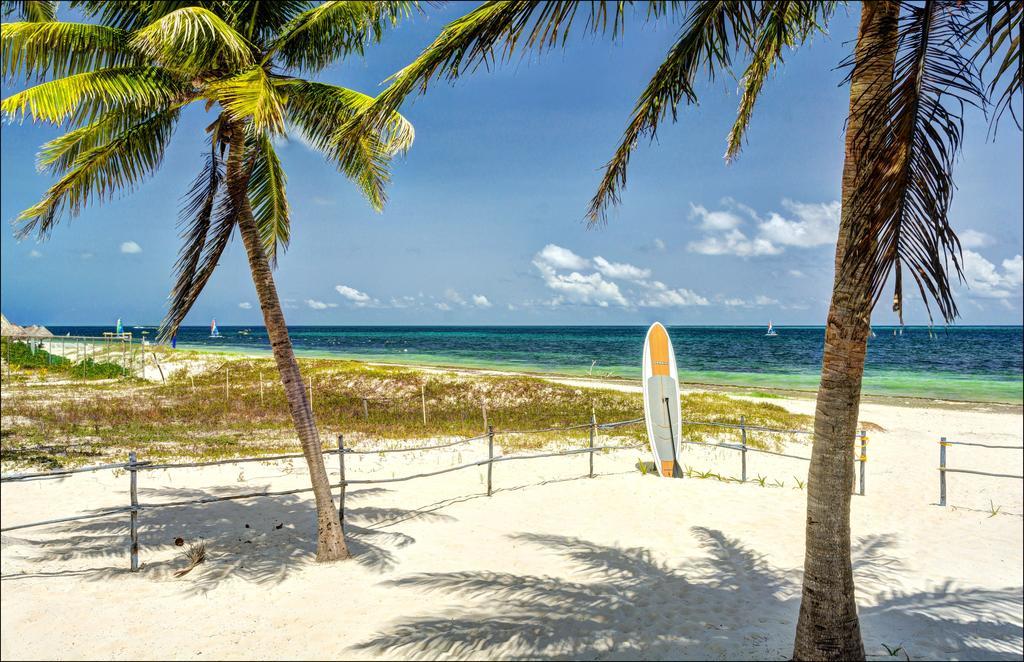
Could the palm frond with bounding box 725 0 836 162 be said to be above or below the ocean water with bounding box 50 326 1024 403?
above

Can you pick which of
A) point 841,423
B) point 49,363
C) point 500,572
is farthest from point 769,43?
point 49,363

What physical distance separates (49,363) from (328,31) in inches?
1147

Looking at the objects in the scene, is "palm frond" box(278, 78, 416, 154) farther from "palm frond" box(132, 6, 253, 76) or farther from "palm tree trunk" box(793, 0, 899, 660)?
"palm tree trunk" box(793, 0, 899, 660)

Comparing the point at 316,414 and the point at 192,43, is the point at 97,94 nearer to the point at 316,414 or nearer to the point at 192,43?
the point at 192,43

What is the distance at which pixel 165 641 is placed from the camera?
4.17 metres

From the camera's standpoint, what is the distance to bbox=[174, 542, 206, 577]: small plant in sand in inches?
216

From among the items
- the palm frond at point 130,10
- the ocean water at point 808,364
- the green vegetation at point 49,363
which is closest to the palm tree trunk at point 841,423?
the palm frond at point 130,10

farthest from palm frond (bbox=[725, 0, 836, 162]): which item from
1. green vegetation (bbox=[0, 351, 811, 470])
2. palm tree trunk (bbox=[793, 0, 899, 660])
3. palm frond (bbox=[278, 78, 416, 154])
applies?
green vegetation (bbox=[0, 351, 811, 470])

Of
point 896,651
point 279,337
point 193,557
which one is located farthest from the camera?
point 193,557

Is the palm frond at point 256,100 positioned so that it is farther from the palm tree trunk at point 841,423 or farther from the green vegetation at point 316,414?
the green vegetation at point 316,414

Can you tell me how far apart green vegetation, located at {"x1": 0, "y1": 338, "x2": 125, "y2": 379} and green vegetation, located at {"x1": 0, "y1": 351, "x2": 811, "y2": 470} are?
2.21 meters

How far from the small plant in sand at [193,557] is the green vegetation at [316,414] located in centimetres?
536

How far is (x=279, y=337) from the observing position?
5.51m

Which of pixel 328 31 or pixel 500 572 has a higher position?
pixel 328 31
